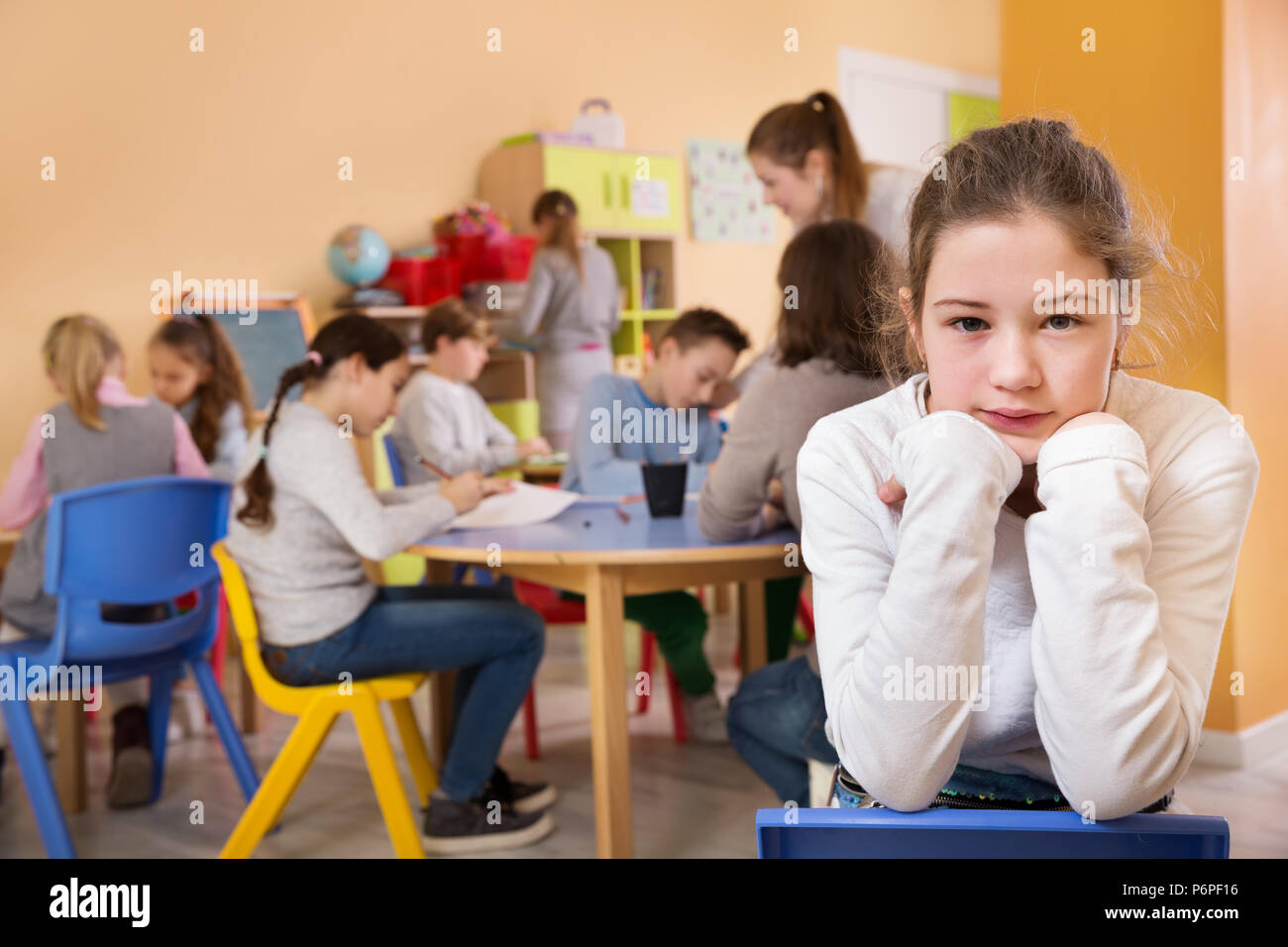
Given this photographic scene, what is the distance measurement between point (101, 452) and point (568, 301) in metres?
2.33

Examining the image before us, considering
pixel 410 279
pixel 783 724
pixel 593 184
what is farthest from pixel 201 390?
pixel 593 184

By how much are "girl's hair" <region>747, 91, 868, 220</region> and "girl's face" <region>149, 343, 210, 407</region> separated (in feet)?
5.63

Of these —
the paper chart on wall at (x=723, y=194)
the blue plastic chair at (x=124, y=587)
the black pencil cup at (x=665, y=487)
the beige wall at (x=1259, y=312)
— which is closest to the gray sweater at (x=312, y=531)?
the blue plastic chair at (x=124, y=587)

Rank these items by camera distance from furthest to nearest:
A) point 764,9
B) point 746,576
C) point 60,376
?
point 764,9, point 60,376, point 746,576

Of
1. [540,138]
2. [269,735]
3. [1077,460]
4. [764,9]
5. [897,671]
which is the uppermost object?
[764,9]

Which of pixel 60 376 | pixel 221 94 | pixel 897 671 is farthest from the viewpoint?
pixel 221 94

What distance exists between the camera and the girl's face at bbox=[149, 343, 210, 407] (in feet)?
10.7

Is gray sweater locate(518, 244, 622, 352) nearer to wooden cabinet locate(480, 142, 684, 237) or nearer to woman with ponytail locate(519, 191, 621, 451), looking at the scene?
woman with ponytail locate(519, 191, 621, 451)

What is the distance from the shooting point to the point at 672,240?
591 centimetres

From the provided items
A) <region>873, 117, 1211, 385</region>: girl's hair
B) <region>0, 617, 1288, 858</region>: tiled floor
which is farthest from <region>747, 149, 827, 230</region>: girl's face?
<region>873, 117, 1211, 385</region>: girl's hair

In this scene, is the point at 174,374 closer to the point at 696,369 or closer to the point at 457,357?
the point at 457,357

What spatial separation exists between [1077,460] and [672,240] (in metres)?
5.21

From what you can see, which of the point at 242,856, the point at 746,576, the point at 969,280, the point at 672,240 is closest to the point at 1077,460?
the point at 969,280
